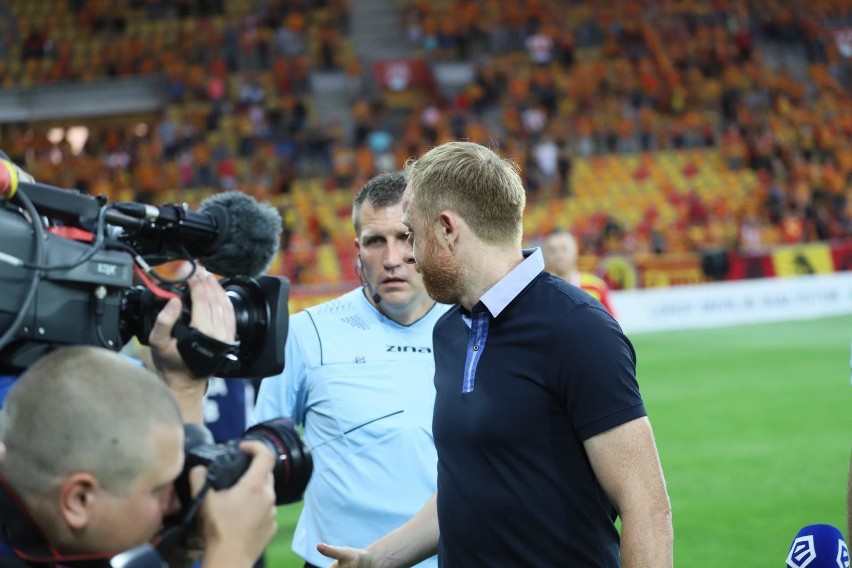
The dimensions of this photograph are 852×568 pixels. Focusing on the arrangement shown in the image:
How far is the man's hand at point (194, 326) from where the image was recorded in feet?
6.86

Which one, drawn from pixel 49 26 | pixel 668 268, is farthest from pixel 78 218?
pixel 49 26

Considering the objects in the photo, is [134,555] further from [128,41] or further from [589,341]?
[128,41]

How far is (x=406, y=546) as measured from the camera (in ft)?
10.3

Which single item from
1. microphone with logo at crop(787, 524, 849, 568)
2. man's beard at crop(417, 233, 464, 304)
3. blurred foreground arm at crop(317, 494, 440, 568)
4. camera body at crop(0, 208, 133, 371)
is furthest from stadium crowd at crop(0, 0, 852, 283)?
camera body at crop(0, 208, 133, 371)

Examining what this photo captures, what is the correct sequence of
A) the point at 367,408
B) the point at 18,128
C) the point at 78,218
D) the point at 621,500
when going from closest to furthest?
the point at 78,218
the point at 621,500
the point at 367,408
the point at 18,128

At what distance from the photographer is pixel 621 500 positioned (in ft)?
8.18

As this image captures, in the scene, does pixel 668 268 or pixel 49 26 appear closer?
pixel 668 268

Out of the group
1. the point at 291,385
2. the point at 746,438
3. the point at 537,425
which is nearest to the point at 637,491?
the point at 537,425

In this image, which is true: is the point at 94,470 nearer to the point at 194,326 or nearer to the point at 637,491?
the point at 194,326

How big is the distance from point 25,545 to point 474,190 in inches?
54.2

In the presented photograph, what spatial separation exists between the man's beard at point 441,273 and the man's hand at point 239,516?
972 mm

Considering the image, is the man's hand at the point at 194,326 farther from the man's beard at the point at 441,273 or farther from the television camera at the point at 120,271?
the man's beard at the point at 441,273

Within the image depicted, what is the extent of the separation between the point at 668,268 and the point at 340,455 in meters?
17.4

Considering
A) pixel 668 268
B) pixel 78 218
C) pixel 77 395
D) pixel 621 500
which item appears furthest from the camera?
pixel 668 268
